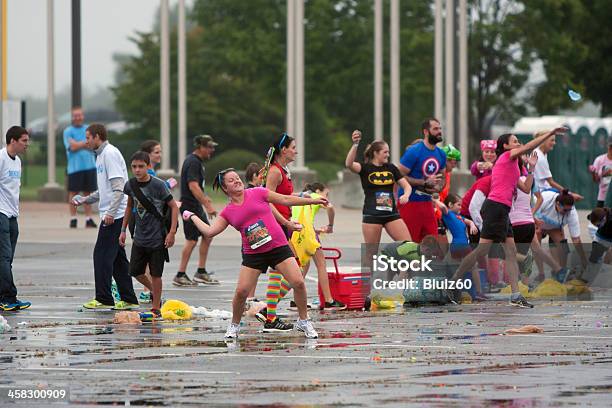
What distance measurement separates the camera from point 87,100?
19888cm

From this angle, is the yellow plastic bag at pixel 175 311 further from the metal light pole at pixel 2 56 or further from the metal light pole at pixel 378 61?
the metal light pole at pixel 378 61

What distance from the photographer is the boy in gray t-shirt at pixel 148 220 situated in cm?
1677

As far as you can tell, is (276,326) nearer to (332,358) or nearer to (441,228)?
(332,358)

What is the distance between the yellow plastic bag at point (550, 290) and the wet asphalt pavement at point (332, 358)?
0.62 m

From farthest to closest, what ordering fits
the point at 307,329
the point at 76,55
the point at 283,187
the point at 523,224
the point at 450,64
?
the point at 450,64 < the point at 76,55 < the point at 523,224 < the point at 283,187 < the point at 307,329

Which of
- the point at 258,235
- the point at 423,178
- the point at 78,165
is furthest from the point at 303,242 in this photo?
the point at 78,165

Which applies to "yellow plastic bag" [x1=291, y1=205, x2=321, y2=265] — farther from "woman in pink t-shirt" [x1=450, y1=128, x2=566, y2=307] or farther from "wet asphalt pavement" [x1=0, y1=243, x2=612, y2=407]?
"woman in pink t-shirt" [x1=450, y1=128, x2=566, y2=307]

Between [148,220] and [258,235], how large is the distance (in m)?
2.49

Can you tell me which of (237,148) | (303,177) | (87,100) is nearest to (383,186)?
(303,177)

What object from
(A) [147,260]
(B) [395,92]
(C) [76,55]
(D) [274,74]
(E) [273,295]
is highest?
(D) [274,74]

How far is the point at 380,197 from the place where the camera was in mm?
18031

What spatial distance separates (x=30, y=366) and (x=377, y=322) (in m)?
4.26

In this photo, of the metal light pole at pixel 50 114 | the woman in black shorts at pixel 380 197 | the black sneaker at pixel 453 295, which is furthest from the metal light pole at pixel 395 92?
the black sneaker at pixel 453 295

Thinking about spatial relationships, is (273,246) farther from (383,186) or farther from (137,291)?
(137,291)
